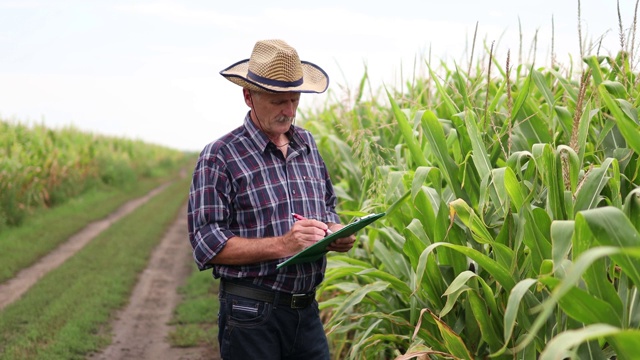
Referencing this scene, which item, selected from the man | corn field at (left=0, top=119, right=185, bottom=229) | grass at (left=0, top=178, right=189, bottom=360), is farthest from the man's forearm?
corn field at (left=0, top=119, right=185, bottom=229)

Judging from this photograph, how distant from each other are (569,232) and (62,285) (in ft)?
24.3

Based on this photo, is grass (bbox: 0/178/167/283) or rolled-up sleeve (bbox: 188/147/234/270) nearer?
rolled-up sleeve (bbox: 188/147/234/270)

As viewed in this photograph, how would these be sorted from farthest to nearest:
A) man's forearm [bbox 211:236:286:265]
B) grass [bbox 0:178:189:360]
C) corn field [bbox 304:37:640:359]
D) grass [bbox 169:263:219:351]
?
grass [bbox 169:263:219:351]
grass [bbox 0:178:189:360]
man's forearm [bbox 211:236:286:265]
corn field [bbox 304:37:640:359]

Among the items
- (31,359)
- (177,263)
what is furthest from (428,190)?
(177,263)

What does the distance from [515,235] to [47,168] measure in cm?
1352

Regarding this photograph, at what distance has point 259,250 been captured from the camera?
2.99 metres

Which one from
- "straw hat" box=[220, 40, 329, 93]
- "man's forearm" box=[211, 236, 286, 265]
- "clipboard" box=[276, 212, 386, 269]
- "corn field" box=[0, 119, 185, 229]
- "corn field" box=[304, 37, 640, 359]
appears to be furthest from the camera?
"corn field" box=[0, 119, 185, 229]

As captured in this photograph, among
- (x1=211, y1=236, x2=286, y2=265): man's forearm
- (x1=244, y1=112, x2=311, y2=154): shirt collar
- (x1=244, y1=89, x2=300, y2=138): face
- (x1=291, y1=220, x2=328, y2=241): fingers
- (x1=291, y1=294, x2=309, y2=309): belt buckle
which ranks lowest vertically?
(x1=291, y1=294, x2=309, y2=309): belt buckle

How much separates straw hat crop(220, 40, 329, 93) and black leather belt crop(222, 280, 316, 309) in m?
0.80

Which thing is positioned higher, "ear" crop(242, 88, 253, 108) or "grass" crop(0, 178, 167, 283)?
"ear" crop(242, 88, 253, 108)

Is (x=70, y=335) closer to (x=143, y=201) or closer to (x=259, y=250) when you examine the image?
(x=259, y=250)

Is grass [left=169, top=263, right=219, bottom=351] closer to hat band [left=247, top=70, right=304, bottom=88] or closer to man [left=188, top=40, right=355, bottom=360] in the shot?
man [left=188, top=40, right=355, bottom=360]

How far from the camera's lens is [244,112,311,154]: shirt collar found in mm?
3199

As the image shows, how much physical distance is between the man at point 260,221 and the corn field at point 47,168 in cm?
980
